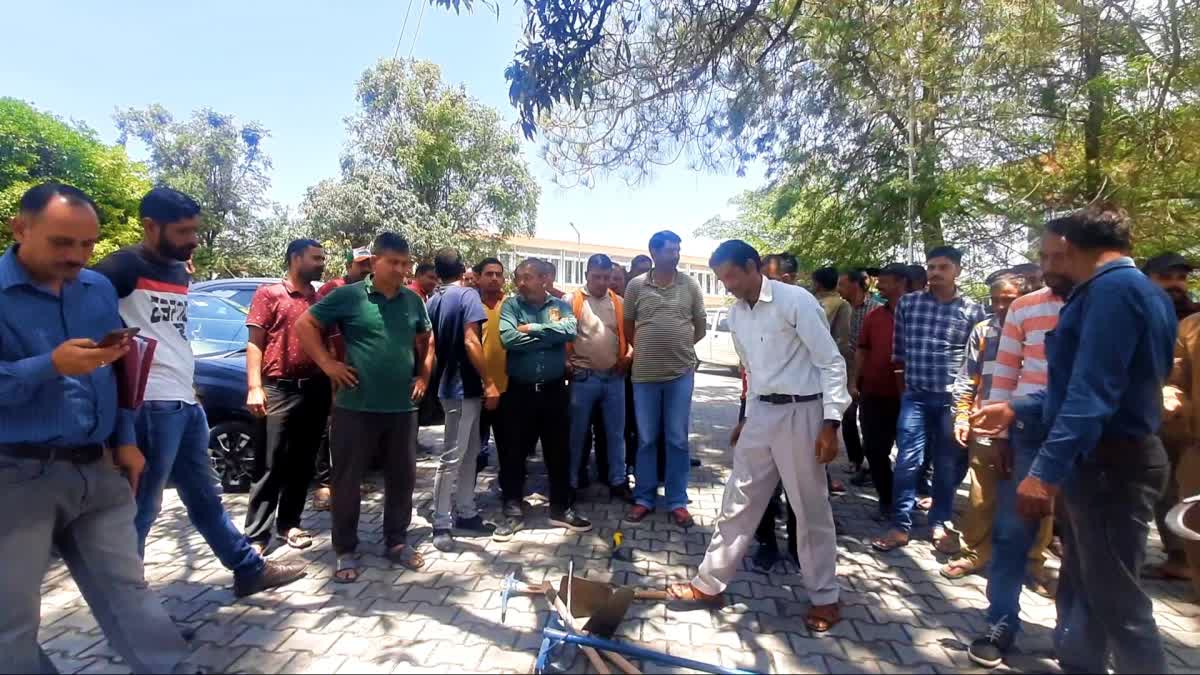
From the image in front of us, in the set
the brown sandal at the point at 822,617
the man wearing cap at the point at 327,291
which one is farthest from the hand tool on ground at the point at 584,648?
the man wearing cap at the point at 327,291

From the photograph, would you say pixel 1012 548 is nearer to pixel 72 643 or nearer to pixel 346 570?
pixel 346 570

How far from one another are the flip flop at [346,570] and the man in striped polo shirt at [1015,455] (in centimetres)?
316

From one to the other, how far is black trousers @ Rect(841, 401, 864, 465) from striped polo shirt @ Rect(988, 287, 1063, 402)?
7.27 feet

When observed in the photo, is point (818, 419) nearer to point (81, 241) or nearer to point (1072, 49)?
point (81, 241)

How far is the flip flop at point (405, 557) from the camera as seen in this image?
379 centimetres

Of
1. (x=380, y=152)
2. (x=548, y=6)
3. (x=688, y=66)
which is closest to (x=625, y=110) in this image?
(x=688, y=66)

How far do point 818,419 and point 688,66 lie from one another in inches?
178

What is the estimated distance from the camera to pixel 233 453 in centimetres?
514

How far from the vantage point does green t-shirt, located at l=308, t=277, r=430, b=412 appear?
141 inches

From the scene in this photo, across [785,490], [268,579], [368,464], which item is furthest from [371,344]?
[785,490]

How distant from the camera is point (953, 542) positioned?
4137 mm

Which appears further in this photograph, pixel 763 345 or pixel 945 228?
pixel 945 228

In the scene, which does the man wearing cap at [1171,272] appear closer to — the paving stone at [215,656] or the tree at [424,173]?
the paving stone at [215,656]

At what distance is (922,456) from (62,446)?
4.57 m
